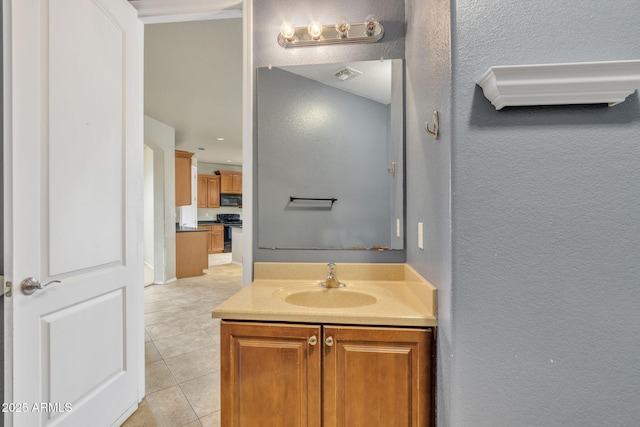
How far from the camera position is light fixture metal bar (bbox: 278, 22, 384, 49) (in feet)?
4.88

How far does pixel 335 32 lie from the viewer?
150 cm

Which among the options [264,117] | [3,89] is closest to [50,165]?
[3,89]

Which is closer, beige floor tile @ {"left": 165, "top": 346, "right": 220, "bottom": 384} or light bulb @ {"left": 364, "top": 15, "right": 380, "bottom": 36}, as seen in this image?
light bulb @ {"left": 364, "top": 15, "right": 380, "bottom": 36}

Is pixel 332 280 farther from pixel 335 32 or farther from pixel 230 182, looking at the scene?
pixel 230 182

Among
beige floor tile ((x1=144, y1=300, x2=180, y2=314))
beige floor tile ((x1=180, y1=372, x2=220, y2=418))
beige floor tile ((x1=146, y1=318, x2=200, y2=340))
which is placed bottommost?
beige floor tile ((x1=180, y1=372, x2=220, y2=418))

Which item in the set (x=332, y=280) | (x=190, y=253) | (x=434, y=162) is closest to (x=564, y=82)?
(x=434, y=162)

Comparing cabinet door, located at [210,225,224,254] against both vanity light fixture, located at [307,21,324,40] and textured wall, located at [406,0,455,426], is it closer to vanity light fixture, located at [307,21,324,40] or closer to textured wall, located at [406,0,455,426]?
vanity light fixture, located at [307,21,324,40]

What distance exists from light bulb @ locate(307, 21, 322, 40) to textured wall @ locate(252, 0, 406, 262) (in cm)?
8

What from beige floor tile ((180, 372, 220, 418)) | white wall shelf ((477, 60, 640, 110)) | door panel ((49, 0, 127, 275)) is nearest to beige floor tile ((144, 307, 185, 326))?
beige floor tile ((180, 372, 220, 418))

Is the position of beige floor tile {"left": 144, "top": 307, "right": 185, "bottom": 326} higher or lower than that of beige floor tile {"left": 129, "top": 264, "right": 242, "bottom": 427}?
higher

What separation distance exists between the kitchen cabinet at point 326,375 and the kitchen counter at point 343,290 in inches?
1.4

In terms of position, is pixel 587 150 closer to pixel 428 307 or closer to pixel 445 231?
pixel 445 231

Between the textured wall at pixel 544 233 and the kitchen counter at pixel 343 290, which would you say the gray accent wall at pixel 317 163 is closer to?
the kitchen counter at pixel 343 290

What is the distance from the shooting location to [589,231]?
81 cm
